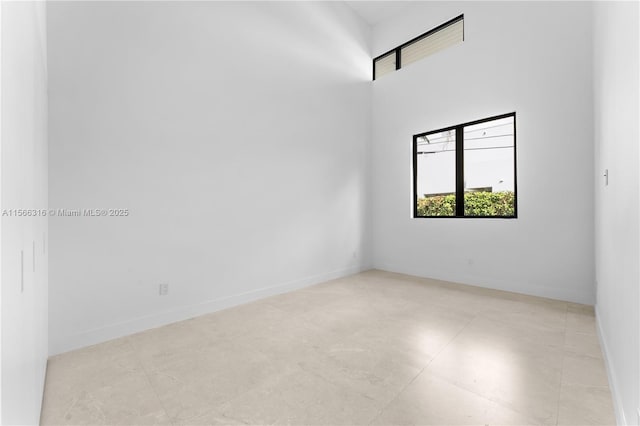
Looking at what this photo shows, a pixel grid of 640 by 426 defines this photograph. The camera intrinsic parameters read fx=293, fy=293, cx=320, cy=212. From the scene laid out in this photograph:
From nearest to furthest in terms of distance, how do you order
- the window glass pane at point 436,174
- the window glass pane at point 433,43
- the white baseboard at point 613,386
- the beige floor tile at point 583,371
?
the white baseboard at point 613,386, the beige floor tile at point 583,371, the window glass pane at point 433,43, the window glass pane at point 436,174

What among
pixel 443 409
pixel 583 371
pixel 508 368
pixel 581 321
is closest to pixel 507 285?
pixel 581 321

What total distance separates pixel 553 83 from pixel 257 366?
426 cm

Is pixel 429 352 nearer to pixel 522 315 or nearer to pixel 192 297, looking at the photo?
pixel 522 315

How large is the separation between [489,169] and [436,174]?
2.55ft

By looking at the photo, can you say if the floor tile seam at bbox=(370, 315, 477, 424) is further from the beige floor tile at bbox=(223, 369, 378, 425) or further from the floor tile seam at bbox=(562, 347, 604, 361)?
the floor tile seam at bbox=(562, 347, 604, 361)

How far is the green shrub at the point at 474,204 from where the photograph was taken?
3934 millimetres

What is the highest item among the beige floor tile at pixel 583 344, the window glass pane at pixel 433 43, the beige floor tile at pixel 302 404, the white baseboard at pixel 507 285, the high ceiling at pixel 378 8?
the high ceiling at pixel 378 8

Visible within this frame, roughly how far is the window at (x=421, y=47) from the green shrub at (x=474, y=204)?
231cm

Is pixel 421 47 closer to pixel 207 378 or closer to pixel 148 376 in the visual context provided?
pixel 207 378

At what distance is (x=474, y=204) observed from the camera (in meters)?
4.22

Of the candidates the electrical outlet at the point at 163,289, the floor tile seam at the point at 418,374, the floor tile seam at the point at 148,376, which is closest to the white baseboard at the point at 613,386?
the floor tile seam at the point at 418,374

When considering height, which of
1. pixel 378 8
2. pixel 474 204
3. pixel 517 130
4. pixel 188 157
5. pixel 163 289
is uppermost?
pixel 378 8

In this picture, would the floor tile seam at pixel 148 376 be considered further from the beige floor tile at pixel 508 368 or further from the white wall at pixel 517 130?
the white wall at pixel 517 130

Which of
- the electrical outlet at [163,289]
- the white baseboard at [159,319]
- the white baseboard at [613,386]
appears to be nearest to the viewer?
the white baseboard at [613,386]
